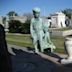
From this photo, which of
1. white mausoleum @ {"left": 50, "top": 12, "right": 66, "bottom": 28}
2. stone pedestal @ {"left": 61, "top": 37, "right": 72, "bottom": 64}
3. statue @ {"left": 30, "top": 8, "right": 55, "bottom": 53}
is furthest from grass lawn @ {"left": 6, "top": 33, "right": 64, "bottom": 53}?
white mausoleum @ {"left": 50, "top": 12, "right": 66, "bottom": 28}

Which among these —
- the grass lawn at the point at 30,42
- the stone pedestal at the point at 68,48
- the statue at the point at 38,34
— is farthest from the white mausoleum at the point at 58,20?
the stone pedestal at the point at 68,48

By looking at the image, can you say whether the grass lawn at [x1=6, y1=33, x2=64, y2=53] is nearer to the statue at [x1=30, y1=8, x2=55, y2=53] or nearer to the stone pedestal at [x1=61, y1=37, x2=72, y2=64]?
the statue at [x1=30, y1=8, x2=55, y2=53]

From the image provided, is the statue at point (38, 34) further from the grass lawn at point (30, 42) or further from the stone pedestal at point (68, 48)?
the stone pedestal at point (68, 48)

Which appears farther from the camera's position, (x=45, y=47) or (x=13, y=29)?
(x=13, y=29)

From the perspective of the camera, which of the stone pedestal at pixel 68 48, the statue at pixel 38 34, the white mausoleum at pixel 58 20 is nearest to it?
the stone pedestal at pixel 68 48

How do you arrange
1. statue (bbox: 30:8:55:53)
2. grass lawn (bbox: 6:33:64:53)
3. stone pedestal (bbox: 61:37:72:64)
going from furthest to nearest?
grass lawn (bbox: 6:33:64:53)
statue (bbox: 30:8:55:53)
stone pedestal (bbox: 61:37:72:64)

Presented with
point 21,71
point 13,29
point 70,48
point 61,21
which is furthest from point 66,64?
point 61,21

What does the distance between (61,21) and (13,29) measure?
68.3ft

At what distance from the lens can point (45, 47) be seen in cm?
1239

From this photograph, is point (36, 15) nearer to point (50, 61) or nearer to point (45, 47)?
point (45, 47)

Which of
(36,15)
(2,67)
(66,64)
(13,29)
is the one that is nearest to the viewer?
(2,67)

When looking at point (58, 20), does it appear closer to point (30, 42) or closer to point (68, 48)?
point (30, 42)

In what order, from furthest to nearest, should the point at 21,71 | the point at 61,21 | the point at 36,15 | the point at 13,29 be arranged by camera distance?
the point at 61,21
the point at 13,29
the point at 36,15
the point at 21,71

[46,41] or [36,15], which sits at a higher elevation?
[36,15]
